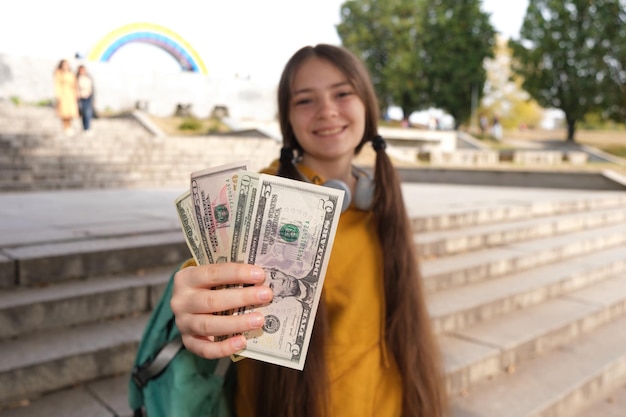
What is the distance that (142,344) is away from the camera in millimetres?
1387

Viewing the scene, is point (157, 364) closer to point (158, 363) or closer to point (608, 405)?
point (158, 363)

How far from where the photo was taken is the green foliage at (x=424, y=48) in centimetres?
3428

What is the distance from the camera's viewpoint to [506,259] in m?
4.87

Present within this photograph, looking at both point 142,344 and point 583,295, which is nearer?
point 142,344

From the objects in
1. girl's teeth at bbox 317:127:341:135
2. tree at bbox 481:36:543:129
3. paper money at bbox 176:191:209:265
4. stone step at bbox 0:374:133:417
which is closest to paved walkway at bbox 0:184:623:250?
stone step at bbox 0:374:133:417

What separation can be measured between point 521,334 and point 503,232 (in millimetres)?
2001

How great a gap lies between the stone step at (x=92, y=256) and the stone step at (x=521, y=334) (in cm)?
195

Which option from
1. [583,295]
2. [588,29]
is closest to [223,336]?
[583,295]

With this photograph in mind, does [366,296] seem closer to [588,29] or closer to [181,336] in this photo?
[181,336]

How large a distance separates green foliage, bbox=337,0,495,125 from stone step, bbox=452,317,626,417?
106 ft

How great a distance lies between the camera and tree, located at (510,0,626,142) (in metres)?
27.0

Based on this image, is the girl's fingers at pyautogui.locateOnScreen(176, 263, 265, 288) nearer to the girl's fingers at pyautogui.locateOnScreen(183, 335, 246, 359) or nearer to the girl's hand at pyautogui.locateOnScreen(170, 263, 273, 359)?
the girl's hand at pyautogui.locateOnScreen(170, 263, 273, 359)

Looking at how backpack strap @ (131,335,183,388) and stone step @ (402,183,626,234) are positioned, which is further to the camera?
stone step @ (402,183,626,234)

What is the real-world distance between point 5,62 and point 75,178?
13840 mm
